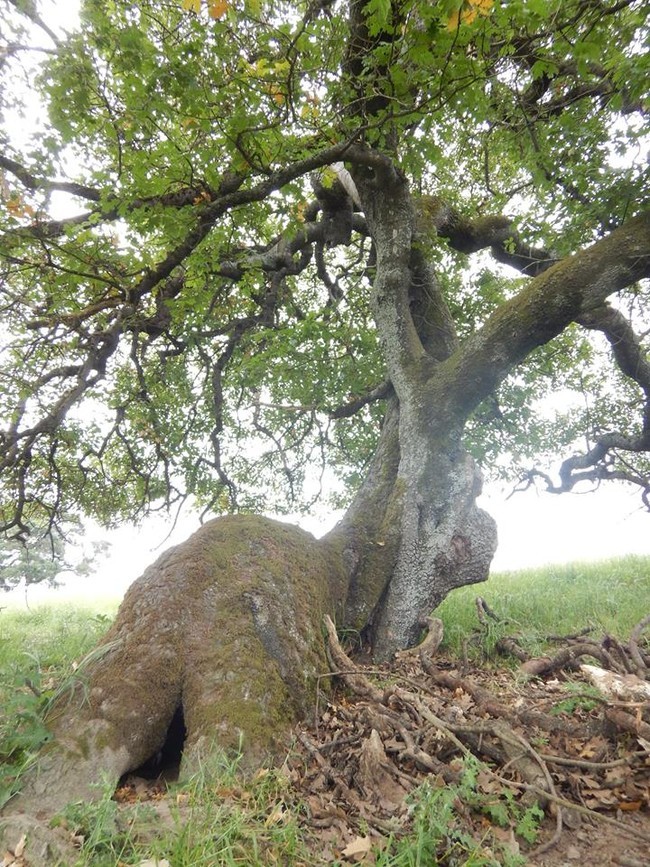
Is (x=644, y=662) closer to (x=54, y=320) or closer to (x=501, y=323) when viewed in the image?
(x=501, y=323)

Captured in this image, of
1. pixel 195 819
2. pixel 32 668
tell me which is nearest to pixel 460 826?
pixel 195 819

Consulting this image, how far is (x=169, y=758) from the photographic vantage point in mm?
2953

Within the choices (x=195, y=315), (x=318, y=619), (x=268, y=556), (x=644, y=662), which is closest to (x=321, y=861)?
(x=318, y=619)

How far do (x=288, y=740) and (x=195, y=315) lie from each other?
6.21m

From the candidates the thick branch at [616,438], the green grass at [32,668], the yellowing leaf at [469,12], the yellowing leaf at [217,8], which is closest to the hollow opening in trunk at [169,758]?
the green grass at [32,668]

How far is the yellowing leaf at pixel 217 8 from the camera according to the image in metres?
3.50

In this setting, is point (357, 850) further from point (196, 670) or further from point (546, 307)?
point (546, 307)

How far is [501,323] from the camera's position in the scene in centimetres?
491

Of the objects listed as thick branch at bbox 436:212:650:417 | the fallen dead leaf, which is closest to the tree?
thick branch at bbox 436:212:650:417

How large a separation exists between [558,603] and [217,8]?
6982mm

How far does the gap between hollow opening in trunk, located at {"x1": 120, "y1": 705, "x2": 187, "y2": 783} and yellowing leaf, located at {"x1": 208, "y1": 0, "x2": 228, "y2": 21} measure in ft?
15.7

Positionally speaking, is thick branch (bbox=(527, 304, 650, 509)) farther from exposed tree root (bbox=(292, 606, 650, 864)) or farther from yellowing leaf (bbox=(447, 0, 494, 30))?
exposed tree root (bbox=(292, 606, 650, 864))

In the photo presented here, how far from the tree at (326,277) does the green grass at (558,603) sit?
2.61 ft

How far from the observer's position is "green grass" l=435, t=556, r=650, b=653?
5027 millimetres
